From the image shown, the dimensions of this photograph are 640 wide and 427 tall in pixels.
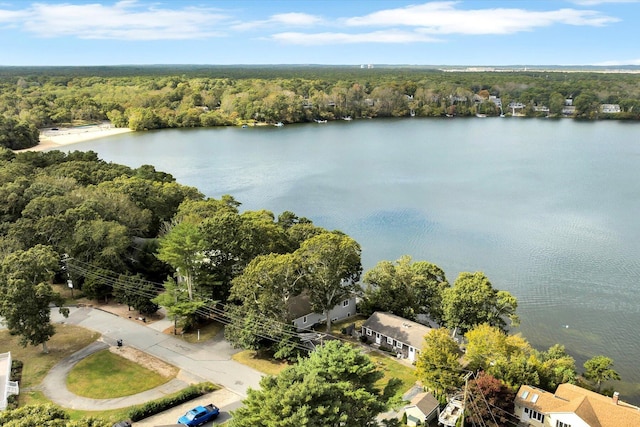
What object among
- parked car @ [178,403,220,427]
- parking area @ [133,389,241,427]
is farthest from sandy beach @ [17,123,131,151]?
parked car @ [178,403,220,427]

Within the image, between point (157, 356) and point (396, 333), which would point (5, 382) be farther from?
point (396, 333)

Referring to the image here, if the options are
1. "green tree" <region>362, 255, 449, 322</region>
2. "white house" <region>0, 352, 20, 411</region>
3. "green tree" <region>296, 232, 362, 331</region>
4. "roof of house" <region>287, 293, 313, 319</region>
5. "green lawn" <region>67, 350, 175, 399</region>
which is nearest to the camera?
"white house" <region>0, 352, 20, 411</region>

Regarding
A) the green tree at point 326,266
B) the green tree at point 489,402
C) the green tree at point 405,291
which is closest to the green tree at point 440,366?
the green tree at point 489,402

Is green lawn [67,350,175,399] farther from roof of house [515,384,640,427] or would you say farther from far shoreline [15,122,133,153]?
far shoreline [15,122,133,153]

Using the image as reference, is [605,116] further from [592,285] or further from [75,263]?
[75,263]

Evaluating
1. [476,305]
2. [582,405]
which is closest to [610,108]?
[476,305]

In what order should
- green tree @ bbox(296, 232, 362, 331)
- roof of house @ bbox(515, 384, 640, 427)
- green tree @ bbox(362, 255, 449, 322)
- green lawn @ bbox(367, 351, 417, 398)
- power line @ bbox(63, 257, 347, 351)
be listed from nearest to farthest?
roof of house @ bbox(515, 384, 640, 427) → green lawn @ bbox(367, 351, 417, 398) → power line @ bbox(63, 257, 347, 351) → green tree @ bbox(296, 232, 362, 331) → green tree @ bbox(362, 255, 449, 322)

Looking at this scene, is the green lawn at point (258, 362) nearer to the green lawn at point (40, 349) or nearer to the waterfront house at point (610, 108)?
the green lawn at point (40, 349)
